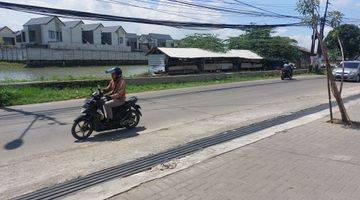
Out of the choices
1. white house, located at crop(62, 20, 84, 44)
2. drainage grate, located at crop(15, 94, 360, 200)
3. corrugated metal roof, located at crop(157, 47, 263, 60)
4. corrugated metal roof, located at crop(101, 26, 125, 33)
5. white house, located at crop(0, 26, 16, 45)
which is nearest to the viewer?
drainage grate, located at crop(15, 94, 360, 200)

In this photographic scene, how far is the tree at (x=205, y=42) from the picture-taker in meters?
43.2

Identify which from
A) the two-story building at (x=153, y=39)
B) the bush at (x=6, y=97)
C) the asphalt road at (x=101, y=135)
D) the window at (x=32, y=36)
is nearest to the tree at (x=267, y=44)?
the asphalt road at (x=101, y=135)

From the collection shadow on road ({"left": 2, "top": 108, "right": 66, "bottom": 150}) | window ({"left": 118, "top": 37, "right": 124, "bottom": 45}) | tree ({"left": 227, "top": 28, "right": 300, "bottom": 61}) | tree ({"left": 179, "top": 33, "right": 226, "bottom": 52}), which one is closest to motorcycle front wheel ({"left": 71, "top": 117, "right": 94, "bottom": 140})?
shadow on road ({"left": 2, "top": 108, "right": 66, "bottom": 150})

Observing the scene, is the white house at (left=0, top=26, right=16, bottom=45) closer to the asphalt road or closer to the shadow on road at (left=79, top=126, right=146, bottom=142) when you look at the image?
the asphalt road

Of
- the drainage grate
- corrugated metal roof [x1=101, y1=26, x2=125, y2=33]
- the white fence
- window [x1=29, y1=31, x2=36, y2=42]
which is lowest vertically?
the white fence

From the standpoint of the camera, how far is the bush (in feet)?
52.7

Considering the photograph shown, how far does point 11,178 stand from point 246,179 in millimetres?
3263

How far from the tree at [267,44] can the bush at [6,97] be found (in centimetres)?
3633

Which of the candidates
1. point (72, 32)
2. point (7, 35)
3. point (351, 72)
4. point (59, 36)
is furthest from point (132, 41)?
point (351, 72)

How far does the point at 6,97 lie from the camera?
16406 millimetres

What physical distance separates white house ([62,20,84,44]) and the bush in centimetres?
6784

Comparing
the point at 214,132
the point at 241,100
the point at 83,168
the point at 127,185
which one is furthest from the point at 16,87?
the point at 127,185

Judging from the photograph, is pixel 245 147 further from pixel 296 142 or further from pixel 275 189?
pixel 275 189

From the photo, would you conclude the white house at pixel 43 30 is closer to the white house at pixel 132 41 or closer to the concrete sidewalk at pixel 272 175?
the white house at pixel 132 41
